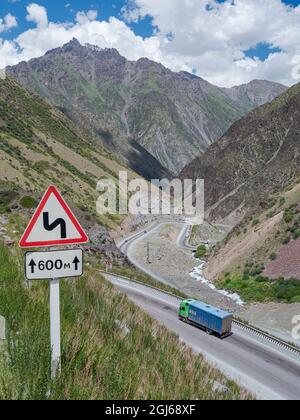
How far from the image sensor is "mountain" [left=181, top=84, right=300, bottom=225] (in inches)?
4811

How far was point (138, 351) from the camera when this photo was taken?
7191 mm

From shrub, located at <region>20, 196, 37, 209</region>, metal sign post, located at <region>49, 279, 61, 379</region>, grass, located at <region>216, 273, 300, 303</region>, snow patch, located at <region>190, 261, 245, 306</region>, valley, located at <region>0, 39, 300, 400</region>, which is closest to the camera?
metal sign post, located at <region>49, 279, 61, 379</region>

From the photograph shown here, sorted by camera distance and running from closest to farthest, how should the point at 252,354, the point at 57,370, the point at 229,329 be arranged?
the point at 57,370
the point at 252,354
the point at 229,329

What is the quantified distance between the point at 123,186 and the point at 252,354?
335 ft

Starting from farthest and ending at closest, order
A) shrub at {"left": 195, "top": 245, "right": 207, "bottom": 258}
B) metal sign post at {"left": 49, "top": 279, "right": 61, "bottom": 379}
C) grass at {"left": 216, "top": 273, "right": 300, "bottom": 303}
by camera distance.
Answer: shrub at {"left": 195, "top": 245, "right": 207, "bottom": 258}, grass at {"left": 216, "top": 273, "right": 300, "bottom": 303}, metal sign post at {"left": 49, "top": 279, "right": 61, "bottom": 379}

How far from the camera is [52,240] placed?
5.20 m

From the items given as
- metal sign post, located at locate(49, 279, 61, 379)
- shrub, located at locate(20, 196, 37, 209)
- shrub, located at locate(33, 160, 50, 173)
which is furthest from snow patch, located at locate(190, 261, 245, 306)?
shrub, located at locate(33, 160, 50, 173)

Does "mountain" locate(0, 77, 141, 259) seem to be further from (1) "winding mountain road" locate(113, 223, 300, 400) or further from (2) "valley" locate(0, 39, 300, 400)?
(1) "winding mountain road" locate(113, 223, 300, 400)

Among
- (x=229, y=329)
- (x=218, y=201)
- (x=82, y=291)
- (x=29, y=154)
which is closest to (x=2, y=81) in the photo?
(x=29, y=154)

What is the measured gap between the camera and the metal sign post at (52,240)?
5035 mm

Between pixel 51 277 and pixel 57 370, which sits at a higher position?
pixel 51 277

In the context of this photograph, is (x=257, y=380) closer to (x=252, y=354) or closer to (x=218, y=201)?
(x=252, y=354)

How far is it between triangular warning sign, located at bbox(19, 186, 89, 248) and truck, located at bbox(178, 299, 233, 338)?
19164 mm

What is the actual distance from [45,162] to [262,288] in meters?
67.8
